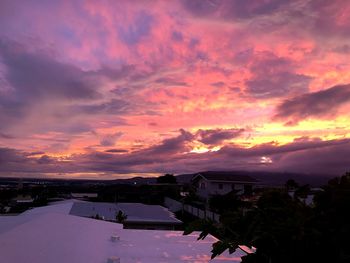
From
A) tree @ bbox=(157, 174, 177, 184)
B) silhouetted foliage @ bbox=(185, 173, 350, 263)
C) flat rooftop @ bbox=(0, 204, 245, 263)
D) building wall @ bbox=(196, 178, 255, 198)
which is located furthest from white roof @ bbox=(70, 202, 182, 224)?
tree @ bbox=(157, 174, 177, 184)

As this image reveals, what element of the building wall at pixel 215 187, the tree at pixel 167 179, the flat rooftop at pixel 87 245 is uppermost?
the tree at pixel 167 179

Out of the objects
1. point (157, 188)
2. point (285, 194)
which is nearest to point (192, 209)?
point (157, 188)

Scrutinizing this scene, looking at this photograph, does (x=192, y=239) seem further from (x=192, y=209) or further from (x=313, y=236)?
(x=192, y=209)

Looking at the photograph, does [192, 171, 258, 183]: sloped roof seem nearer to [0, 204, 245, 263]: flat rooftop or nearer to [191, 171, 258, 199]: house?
[191, 171, 258, 199]: house

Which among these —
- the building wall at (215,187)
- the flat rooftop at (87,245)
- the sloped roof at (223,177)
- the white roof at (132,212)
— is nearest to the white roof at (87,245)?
the flat rooftop at (87,245)

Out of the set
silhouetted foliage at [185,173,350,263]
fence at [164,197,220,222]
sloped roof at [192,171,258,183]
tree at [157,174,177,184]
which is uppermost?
tree at [157,174,177,184]

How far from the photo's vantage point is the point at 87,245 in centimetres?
1098

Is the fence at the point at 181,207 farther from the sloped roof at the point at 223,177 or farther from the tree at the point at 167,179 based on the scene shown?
the tree at the point at 167,179

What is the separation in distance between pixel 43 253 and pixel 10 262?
1.35 meters

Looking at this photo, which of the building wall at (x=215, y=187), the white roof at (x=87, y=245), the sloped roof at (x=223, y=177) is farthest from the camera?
the sloped roof at (x=223, y=177)

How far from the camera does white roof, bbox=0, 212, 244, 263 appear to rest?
9000 mm

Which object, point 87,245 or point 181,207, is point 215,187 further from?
point 87,245

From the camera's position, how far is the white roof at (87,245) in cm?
900

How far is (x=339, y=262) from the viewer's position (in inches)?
98.9
